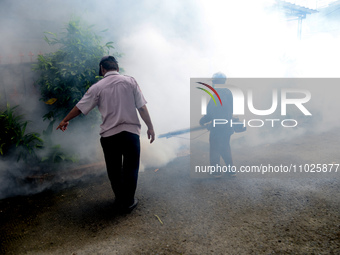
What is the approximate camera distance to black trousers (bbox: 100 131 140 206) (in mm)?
3066

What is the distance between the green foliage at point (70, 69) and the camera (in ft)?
14.4

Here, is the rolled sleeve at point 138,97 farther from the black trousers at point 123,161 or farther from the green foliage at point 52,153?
the green foliage at point 52,153

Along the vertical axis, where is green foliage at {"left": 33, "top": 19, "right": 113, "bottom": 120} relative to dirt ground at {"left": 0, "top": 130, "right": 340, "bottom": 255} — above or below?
above

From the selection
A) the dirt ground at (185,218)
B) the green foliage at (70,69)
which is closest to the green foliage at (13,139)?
the green foliage at (70,69)

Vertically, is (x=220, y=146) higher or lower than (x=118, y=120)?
lower

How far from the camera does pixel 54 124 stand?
4801mm

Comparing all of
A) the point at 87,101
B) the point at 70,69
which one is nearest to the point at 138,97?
the point at 87,101

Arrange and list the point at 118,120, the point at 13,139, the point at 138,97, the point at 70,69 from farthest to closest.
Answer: the point at 70,69
the point at 13,139
the point at 138,97
the point at 118,120

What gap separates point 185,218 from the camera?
3.01 metres

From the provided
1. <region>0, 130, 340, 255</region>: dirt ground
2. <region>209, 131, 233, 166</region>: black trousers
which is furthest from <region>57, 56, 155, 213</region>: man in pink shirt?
<region>209, 131, 233, 166</region>: black trousers

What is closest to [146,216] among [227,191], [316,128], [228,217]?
[228,217]

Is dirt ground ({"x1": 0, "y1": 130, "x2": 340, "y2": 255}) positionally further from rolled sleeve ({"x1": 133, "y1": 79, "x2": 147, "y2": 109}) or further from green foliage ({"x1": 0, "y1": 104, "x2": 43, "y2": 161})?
rolled sleeve ({"x1": 133, "y1": 79, "x2": 147, "y2": 109})

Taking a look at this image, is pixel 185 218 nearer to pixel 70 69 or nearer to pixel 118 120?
pixel 118 120

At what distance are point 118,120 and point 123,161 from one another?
0.50 meters
